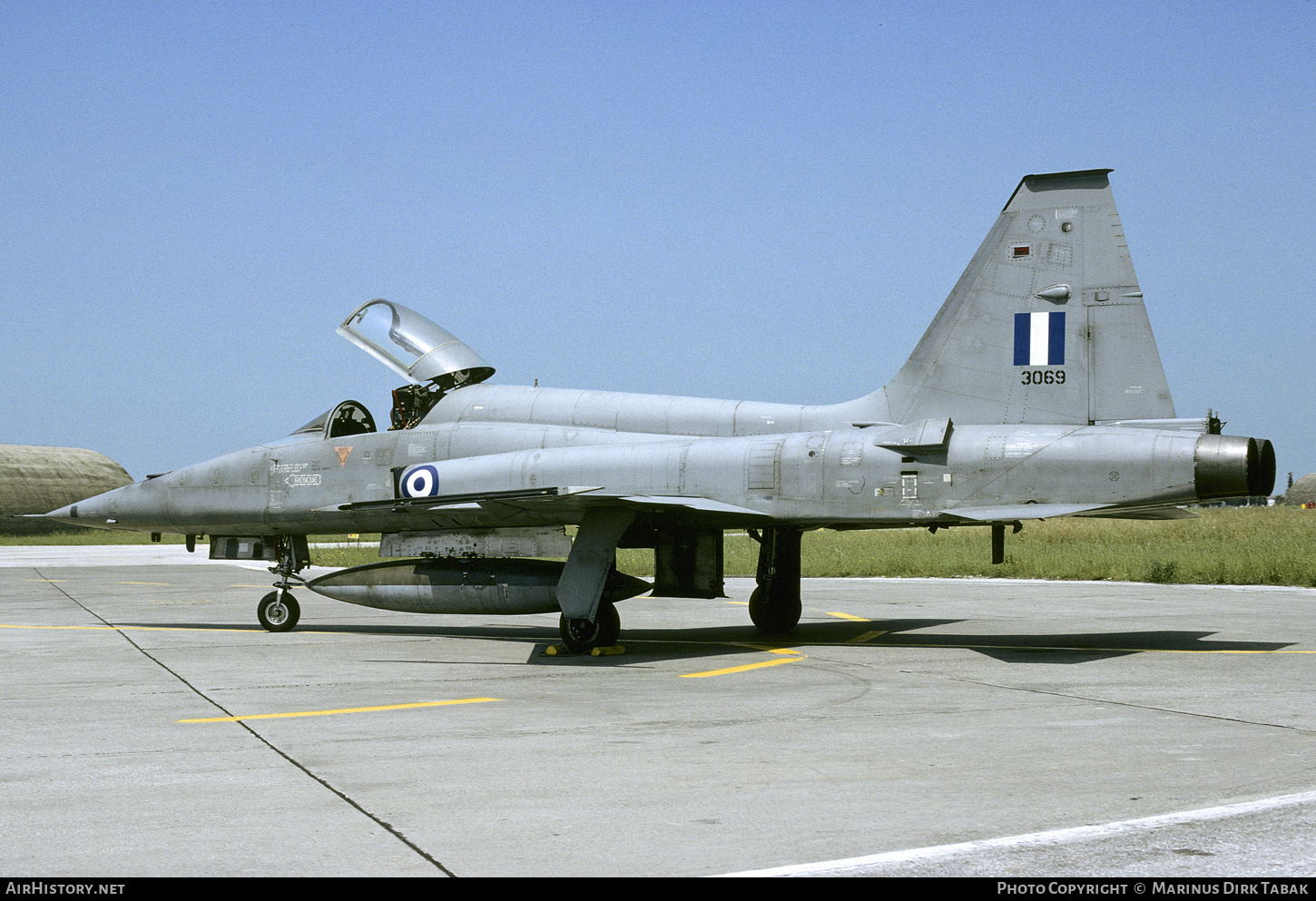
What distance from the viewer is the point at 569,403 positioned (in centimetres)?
1467

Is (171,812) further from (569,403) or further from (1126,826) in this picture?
(569,403)

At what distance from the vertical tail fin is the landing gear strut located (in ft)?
9.53

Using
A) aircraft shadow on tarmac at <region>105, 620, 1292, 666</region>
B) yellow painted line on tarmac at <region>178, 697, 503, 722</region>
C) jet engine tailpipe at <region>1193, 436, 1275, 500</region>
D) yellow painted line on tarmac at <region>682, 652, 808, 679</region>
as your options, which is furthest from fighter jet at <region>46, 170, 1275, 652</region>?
yellow painted line on tarmac at <region>178, 697, 503, 722</region>

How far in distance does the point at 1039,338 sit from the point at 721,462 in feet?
12.4

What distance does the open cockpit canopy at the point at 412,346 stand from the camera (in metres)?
15.5

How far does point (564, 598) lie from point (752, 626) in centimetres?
476

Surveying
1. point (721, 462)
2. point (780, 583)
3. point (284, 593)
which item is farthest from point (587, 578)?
point (284, 593)

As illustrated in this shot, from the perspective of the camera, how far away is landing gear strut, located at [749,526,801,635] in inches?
588

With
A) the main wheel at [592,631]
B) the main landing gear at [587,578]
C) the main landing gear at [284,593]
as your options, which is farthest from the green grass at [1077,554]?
the main landing gear at [587,578]

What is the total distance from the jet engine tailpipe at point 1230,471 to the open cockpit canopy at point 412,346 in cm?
928

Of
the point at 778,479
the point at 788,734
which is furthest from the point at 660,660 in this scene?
the point at 788,734

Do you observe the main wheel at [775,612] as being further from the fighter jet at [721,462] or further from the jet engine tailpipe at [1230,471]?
the jet engine tailpipe at [1230,471]

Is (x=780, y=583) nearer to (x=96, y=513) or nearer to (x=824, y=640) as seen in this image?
(x=824, y=640)

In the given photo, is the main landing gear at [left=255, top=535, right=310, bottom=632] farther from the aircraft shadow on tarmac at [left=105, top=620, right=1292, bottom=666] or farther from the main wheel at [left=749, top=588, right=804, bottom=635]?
the main wheel at [left=749, top=588, right=804, bottom=635]
